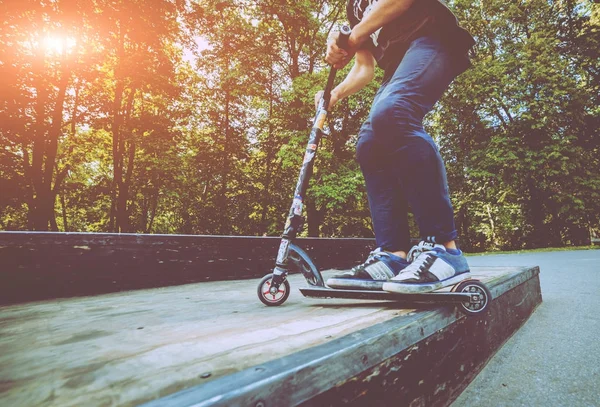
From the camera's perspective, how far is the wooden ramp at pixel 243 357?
0.53 meters

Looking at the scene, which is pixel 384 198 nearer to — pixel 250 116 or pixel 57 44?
pixel 57 44

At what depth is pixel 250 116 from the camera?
63.7ft

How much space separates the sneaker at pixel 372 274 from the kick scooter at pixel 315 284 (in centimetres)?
6

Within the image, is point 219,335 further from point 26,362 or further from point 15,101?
point 15,101

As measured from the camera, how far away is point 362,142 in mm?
1833

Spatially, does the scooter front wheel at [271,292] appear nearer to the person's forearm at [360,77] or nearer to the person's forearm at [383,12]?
the person's forearm at [360,77]

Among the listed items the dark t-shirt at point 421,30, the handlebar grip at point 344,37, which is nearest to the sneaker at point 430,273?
the dark t-shirt at point 421,30

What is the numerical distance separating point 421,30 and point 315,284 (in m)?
1.38

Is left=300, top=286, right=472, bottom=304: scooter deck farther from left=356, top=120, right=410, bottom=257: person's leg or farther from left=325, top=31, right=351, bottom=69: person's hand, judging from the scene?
left=325, top=31, right=351, bottom=69: person's hand

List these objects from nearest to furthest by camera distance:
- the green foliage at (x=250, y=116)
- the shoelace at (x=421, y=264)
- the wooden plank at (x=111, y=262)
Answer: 1. the shoelace at (x=421, y=264)
2. the wooden plank at (x=111, y=262)
3. the green foliage at (x=250, y=116)

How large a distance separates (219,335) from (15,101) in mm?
16108

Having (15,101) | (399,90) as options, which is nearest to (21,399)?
(399,90)

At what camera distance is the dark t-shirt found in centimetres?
157

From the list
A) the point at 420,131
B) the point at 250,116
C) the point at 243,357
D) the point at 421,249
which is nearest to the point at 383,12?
the point at 420,131
